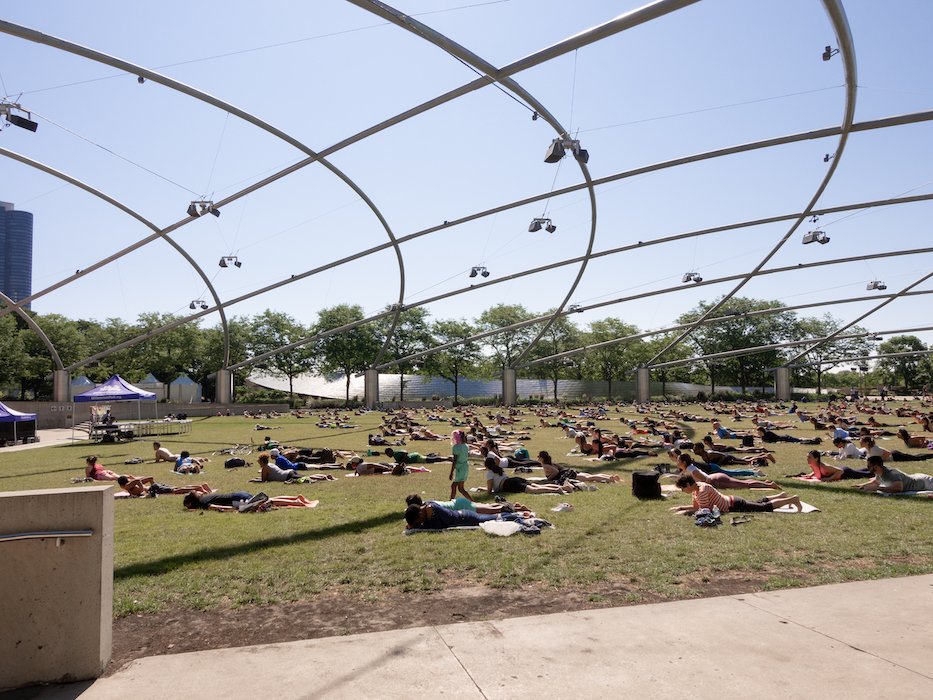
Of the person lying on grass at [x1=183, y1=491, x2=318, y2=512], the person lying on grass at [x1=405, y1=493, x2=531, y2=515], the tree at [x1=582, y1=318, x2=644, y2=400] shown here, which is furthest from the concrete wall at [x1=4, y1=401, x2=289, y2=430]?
the tree at [x1=582, y1=318, x2=644, y2=400]

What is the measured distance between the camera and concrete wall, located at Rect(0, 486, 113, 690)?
411 cm

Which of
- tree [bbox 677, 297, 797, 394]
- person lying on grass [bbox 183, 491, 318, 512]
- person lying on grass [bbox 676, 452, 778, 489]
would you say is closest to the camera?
person lying on grass [bbox 183, 491, 318, 512]

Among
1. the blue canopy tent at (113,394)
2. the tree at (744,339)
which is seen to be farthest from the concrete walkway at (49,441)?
the tree at (744,339)

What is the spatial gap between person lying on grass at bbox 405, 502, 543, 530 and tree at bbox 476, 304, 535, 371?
6852 centimetres

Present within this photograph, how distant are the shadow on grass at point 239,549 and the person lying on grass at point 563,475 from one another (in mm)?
4067

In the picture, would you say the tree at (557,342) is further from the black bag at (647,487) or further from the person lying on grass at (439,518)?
the person lying on grass at (439,518)

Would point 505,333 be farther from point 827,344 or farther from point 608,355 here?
point 827,344

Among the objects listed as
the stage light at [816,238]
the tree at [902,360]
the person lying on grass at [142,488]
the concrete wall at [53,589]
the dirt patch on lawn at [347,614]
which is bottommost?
the person lying on grass at [142,488]

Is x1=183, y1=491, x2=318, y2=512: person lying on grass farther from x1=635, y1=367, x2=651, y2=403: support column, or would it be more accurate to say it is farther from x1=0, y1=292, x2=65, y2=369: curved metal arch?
x1=635, y1=367, x2=651, y2=403: support column

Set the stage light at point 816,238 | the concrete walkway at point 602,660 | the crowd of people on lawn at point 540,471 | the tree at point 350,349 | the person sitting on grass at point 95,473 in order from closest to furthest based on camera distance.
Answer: the concrete walkway at point 602,660 < the crowd of people on lawn at point 540,471 < the person sitting on grass at point 95,473 < the stage light at point 816,238 < the tree at point 350,349

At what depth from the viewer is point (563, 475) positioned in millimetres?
12781

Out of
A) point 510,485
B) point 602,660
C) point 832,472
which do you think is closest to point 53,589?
point 602,660

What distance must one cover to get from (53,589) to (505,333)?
248ft

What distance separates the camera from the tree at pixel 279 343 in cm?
7275
